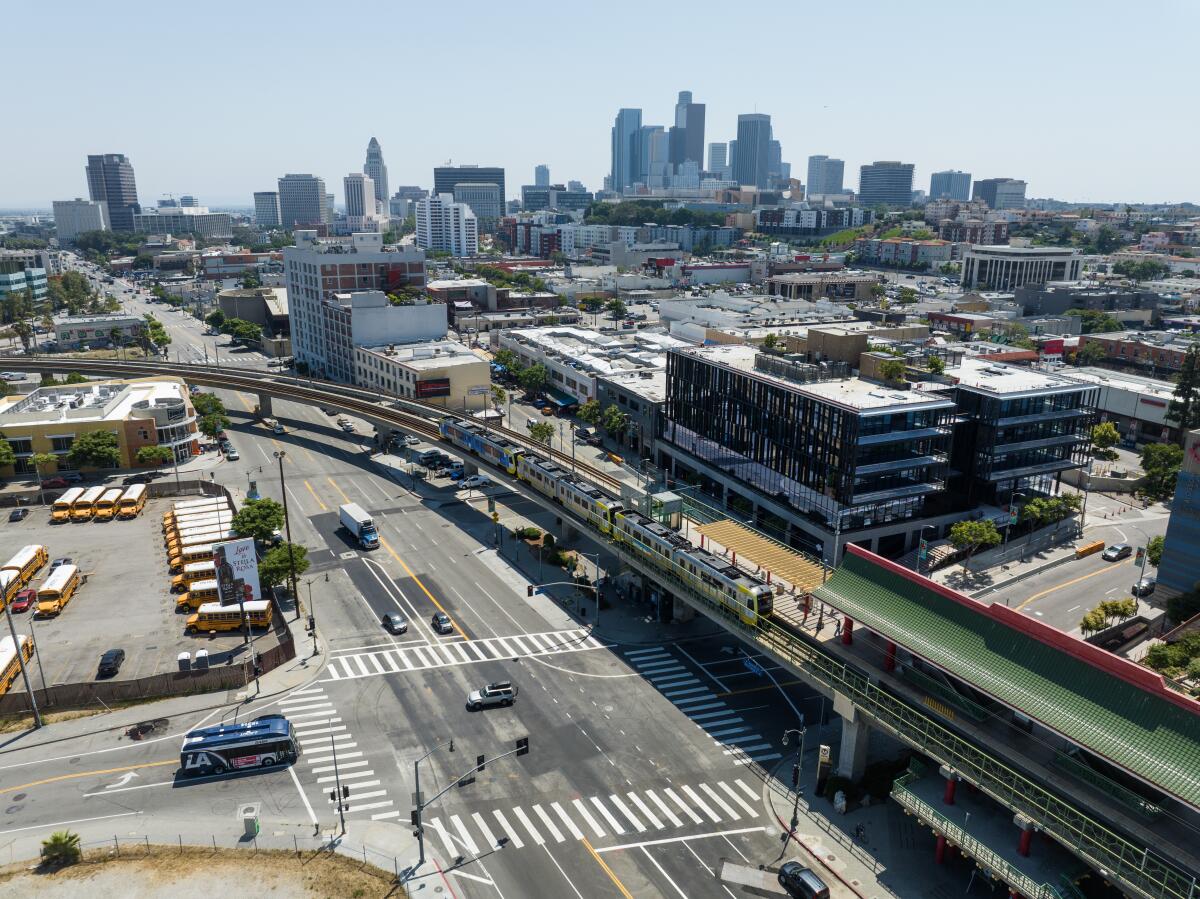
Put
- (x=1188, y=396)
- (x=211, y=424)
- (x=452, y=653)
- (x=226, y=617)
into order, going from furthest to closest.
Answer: (x=211, y=424), (x=1188, y=396), (x=226, y=617), (x=452, y=653)

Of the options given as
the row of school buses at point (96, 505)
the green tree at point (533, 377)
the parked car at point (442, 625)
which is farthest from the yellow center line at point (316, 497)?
the green tree at point (533, 377)

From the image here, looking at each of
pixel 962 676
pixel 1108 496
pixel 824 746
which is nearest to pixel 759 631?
pixel 824 746

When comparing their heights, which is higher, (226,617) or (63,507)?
(226,617)

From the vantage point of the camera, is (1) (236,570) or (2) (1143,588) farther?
(2) (1143,588)

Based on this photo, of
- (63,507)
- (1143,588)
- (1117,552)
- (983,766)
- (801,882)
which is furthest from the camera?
(63,507)

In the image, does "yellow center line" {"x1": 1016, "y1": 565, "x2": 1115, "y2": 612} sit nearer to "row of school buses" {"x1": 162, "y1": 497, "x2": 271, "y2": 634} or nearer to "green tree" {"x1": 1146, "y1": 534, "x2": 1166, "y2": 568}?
"green tree" {"x1": 1146, "y1": 534, "x2": 1166, "y2": 568}

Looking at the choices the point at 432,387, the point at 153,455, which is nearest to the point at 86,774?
the point at 153,455

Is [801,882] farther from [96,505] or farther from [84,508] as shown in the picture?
[84,508]
